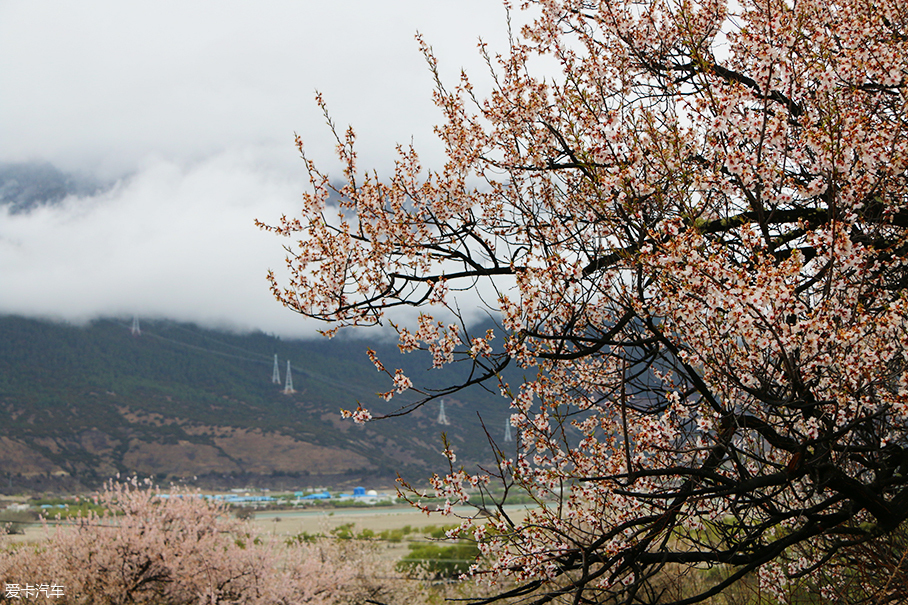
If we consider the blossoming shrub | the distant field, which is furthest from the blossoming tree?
the distant field

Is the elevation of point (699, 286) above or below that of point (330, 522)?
above

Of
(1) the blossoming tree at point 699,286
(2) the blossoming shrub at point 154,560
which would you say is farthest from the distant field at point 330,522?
(1) the blossoming tree at point 699,286

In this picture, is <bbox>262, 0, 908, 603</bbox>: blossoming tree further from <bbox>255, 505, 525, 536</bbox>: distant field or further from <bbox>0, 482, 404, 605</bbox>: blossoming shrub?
<bbox>255, 505, 525, 536</bbox>: distant field

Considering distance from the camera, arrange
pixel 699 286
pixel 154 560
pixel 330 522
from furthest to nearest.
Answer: pixel 330 522
pixel 154 560
pixel 699 286

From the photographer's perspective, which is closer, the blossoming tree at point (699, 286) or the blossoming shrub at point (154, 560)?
the blossoming tree at point (699, 286)

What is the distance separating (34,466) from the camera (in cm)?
15438

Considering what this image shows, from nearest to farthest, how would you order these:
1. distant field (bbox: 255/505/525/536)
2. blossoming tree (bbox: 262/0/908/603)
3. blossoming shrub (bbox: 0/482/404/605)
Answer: blossoming tree (bbox: 262/0/908/603) < blossoming shrub (bbox: 0/482/404/605) < distant field (bbox: 255/505/525/536)

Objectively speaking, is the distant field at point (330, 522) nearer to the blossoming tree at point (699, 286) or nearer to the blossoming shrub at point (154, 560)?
the blossoming shrub at point (154, 560)

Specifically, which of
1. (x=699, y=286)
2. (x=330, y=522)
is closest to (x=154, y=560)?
(x=699, y=286)

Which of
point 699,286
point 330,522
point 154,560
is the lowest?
point 330,522

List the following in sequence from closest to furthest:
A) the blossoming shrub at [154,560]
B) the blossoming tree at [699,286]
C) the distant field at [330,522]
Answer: the blossoming tree at [699,286] → the blossoming shrub at [154,560] → the distant field at [330,522]

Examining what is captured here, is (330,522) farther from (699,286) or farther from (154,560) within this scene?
(699,286)

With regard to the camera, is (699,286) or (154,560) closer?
(699,286)

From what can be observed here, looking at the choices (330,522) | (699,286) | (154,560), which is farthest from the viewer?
(330,522)
